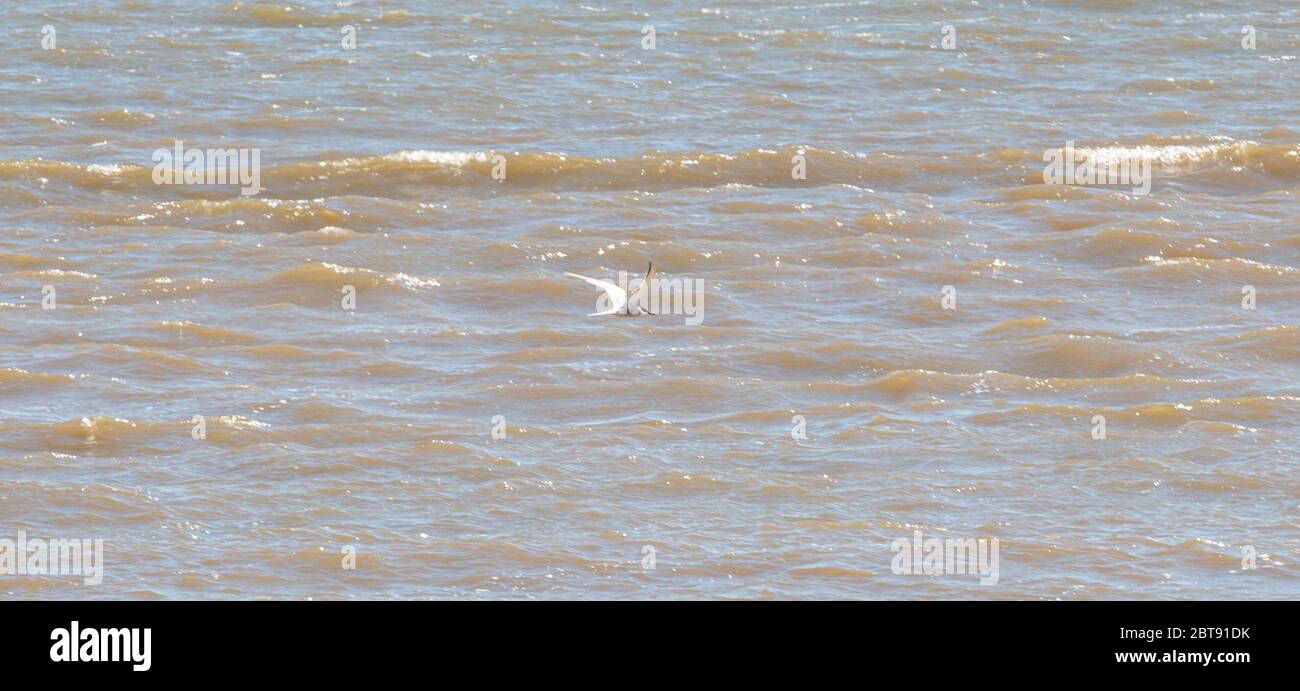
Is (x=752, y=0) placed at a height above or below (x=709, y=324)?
above

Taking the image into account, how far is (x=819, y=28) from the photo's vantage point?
17.1 meters

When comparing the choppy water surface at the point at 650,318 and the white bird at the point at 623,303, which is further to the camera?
the white bird at the point at 623,303

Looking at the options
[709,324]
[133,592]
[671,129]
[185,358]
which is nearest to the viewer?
[133,592]

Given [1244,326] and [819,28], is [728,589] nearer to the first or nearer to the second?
[1244,326]

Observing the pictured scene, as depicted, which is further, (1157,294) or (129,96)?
(129,96)

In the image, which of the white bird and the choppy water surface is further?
the white bird

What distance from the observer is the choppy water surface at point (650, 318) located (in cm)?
757

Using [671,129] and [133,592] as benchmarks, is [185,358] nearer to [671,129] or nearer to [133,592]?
[133,592]

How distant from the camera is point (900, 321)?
34.1 feet

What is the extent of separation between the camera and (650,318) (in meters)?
10.4

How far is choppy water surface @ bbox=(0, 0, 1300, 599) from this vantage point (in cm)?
757

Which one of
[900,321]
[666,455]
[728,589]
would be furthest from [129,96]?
[728,589]

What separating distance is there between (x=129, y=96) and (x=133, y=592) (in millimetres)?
8604
